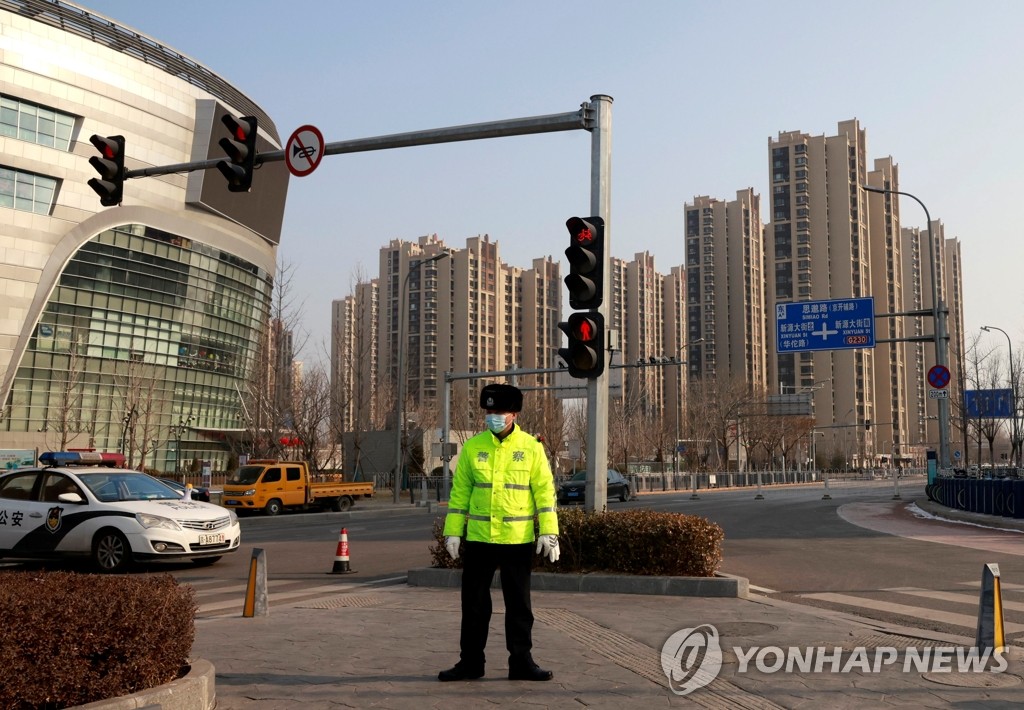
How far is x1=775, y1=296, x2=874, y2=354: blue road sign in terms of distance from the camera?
30406 millimetres

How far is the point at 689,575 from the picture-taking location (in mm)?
10586

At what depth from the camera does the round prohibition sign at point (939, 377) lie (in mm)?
26609

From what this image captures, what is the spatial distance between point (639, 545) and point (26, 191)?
1983 inches

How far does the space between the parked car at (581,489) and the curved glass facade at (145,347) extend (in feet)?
69.6

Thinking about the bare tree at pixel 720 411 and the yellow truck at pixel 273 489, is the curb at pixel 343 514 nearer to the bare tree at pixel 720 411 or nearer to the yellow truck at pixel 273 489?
the yellow truck at pixel 273 489

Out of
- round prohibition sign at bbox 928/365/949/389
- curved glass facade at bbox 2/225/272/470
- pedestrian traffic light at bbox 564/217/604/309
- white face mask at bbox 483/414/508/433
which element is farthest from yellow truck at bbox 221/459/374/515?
white face mask at bbox 483/414/508/433

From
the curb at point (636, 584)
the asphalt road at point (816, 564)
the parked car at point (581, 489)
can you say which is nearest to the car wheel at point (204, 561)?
the asphalt road at point (816, 564)

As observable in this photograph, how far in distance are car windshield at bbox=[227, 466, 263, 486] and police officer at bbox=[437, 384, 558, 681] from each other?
86.1 feet

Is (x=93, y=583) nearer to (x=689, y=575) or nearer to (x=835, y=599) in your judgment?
(x=689, y=575)

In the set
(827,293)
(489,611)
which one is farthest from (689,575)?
(827,293)

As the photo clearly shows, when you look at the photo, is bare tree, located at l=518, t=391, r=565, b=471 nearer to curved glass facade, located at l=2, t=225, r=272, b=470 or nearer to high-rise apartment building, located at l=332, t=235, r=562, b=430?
curved glass facade, located at l=2, t=225, r=272, b=470

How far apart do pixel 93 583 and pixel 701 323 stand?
118443 mm

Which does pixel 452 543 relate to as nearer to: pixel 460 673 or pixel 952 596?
pixel 460 673

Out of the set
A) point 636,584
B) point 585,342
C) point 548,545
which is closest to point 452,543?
point 548,545
